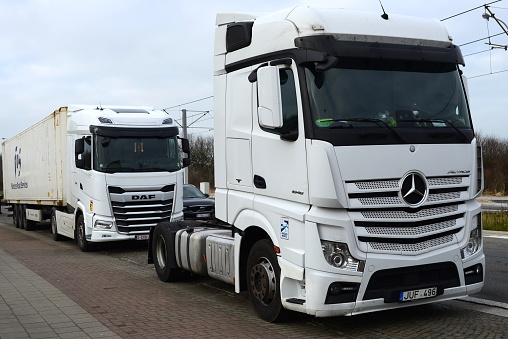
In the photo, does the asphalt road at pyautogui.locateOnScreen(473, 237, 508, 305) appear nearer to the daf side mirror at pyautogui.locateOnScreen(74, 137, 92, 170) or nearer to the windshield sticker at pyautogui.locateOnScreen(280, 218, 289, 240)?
the windshield sticker at pyautogui.locateOnScreen(280, 218, 289, 240)

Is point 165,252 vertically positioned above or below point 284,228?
below

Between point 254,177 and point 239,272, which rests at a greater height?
point 254,177

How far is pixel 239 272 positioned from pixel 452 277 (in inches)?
95.0

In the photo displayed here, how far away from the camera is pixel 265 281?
6.94 m

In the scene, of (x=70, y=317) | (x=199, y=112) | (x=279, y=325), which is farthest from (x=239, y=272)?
(x=199, y=112)

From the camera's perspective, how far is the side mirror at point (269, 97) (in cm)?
631

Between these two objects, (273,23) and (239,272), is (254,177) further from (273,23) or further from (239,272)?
(273,23)

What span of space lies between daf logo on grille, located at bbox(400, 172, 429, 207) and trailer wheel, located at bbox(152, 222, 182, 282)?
177 inches

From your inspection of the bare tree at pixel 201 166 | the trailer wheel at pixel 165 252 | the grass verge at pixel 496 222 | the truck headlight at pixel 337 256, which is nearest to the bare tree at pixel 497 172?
the bare tree at pixel 201 166

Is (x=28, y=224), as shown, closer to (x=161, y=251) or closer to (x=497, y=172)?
(x=161, y=251)

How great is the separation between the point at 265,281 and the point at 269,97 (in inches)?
80.1

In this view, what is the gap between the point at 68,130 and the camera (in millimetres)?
15906

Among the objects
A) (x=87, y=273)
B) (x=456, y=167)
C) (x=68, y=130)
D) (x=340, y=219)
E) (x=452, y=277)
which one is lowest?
(x=87, y=273)

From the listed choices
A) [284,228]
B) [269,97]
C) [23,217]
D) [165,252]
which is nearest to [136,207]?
[165,252]
